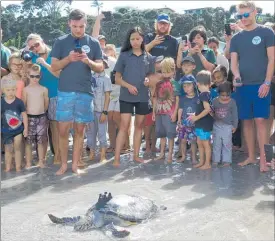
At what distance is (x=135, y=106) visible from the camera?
207 inches

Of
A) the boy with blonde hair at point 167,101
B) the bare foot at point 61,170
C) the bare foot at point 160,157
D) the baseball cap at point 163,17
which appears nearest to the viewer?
the bare foot at point 61,170

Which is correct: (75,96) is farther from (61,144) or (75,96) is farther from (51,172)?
(51,172)

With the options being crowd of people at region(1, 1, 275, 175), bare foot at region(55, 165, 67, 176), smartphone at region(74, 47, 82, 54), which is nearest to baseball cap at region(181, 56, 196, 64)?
crowd of people at region(1, 1, 275, 175)

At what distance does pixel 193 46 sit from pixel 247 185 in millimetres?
1994

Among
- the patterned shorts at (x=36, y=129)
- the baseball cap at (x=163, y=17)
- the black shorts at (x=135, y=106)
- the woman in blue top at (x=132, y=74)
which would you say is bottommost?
the patterned shorts at (x=36, y=129)

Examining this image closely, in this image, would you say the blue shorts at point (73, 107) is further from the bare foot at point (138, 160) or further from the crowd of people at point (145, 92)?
the bare foot at point (138, 160)

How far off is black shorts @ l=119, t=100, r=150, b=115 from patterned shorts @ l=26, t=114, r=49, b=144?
91 cm

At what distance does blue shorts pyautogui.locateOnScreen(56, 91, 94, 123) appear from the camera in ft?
15.5

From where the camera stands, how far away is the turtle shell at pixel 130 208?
3.17 metres

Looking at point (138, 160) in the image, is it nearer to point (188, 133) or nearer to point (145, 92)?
point (188, 133)

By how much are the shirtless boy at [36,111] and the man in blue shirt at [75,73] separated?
0.45m

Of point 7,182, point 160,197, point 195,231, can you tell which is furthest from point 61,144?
point 195,231

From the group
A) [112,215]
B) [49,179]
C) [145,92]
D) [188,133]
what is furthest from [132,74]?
[112,215]

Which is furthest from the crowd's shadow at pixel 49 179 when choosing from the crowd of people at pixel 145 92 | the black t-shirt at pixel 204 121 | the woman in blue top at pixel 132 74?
the black t-shirt at pixel 204 121
